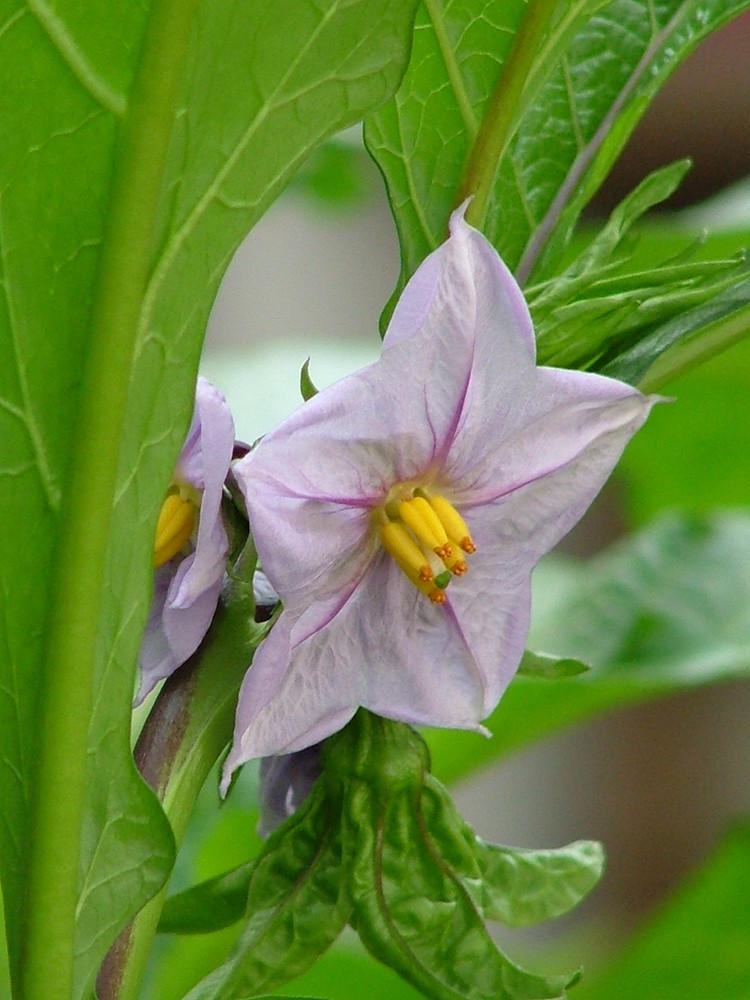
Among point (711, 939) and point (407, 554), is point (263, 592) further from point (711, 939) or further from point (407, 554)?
point (711, 939)

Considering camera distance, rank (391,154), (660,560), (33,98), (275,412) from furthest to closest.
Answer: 1. (660,560)
2. (275,412)
3. (391,154)
4. (33,98)

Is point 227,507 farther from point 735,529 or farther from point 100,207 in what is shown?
point 735,529

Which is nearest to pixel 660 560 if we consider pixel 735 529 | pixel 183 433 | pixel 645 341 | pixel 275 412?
pixel 735 529

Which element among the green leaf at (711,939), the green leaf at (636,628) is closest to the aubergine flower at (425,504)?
the green leaf at (636,628)

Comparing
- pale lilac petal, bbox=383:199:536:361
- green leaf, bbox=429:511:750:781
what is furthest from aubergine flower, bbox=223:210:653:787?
green leaf, bbox=429:511:750:781

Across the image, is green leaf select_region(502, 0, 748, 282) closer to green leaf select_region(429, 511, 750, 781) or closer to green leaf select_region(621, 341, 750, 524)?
green leaf select_region(429, 511, 750, 781)

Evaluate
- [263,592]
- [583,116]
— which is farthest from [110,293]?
[583,116]

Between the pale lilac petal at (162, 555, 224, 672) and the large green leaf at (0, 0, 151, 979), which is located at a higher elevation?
the large green leaf at (0, 0, 151, 979)
